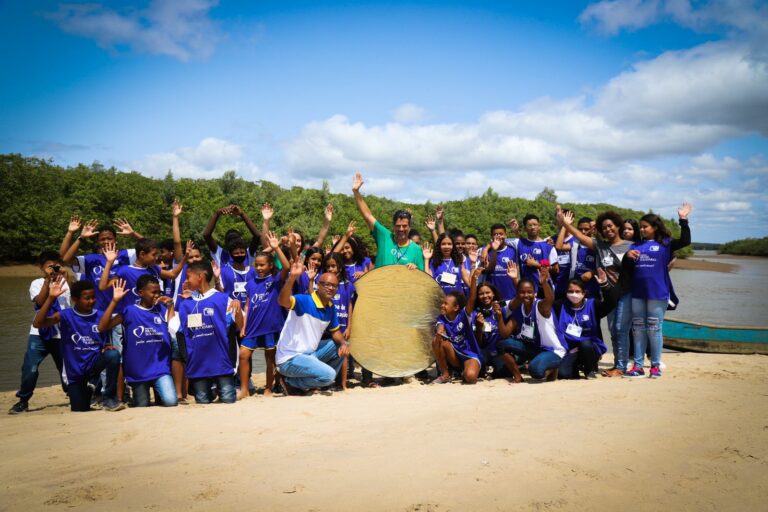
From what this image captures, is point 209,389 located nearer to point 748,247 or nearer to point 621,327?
point 621,327

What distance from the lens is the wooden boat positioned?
919 centimetres

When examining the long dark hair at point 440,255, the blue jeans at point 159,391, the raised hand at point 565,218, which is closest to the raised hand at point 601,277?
the raised hand at point 565,218

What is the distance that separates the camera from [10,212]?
33.1 m

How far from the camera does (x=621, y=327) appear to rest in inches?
260

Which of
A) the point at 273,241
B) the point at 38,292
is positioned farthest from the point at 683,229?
the point at 38,292

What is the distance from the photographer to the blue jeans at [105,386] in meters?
5.42

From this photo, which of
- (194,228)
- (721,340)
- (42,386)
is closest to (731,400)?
(721,340)

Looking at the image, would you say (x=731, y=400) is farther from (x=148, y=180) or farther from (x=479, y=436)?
(x=148, y=180)

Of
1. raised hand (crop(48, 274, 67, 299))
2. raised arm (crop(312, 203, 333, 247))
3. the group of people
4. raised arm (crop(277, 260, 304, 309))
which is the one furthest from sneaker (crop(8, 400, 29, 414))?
raised arm (crop(312, 203, 333, 247))

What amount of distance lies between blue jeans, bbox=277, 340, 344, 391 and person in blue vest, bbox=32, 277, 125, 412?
1.71 meters

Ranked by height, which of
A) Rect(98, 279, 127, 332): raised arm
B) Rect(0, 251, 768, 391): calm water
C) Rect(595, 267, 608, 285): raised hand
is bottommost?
Rect(0, 251, 768, 391): calm water

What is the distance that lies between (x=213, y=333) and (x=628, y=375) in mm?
5037

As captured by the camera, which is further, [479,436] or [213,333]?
[213,333]

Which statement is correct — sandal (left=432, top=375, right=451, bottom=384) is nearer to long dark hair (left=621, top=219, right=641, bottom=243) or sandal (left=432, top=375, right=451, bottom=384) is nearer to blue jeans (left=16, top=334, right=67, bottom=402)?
long dark hair (left=621, top=219, right=641, bottom=243)
